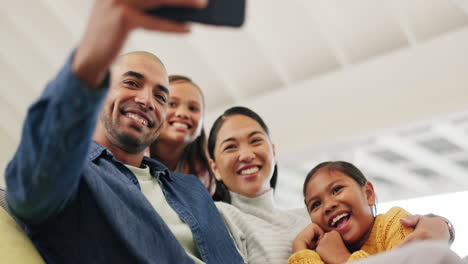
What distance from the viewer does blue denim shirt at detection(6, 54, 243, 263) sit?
1.04m

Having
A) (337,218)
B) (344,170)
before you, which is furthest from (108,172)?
(344,170)

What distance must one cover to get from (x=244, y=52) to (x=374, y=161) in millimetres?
2821

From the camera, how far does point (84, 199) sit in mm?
1367

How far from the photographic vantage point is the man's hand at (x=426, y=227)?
1801mm

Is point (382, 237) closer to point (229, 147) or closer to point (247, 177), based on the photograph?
point (247, 177)

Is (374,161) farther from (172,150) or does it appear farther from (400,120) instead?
(172,150)

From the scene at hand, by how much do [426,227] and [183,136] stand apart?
4.35 feet

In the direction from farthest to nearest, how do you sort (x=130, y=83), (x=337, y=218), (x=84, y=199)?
1. (x=337, y=218)
2. (x=130, y=83)
3. (x=84, y=199)

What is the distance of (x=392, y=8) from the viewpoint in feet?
19.8

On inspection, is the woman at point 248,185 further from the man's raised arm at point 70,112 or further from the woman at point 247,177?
the man's raised arm at point 70,112

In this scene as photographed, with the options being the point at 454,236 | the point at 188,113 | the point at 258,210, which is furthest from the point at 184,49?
the point at 454,236

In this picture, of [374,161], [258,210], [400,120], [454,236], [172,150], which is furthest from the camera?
[374,161]

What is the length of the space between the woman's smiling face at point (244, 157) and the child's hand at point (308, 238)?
1.36 feet

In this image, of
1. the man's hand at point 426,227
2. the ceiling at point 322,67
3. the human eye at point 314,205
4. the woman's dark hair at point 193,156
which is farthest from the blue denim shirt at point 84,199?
the ceiling at point 322,67
